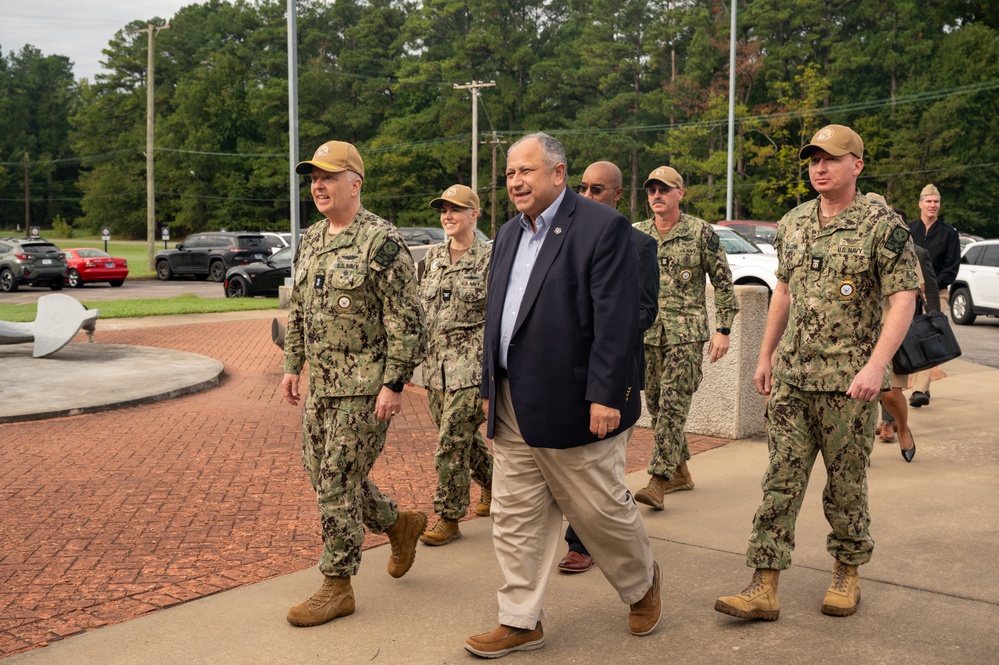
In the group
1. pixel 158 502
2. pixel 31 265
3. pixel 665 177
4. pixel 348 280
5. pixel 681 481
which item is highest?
pixel 665 177

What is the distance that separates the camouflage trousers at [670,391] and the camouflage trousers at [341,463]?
92.7 inches

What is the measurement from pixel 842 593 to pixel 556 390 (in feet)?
5.36

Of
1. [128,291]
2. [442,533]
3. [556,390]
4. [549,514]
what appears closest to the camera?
[556,390]

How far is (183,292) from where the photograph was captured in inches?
1193

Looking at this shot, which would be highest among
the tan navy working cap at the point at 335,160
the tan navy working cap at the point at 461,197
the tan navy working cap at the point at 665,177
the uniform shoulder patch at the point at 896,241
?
the tan navy working cap at the point at 665,177

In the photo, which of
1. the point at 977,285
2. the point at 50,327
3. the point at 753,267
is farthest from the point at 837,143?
the point at 977,285

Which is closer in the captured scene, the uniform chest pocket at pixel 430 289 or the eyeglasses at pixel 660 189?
the uniform chest pocket at pixel 430 289

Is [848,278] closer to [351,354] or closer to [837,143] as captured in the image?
[837,143]

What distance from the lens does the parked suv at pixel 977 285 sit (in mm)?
19922

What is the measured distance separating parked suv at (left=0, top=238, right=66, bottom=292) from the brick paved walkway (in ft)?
73.6

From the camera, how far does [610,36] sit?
72.9 meters

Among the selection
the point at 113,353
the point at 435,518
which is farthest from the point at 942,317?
the point at 113,353

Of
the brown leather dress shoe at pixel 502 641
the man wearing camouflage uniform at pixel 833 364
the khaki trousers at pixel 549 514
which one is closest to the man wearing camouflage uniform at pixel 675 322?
the man wearing camouflage uniform at pixel 833 364

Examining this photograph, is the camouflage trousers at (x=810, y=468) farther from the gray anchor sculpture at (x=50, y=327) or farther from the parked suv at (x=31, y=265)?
the parked suv at (x=31, y=265)
